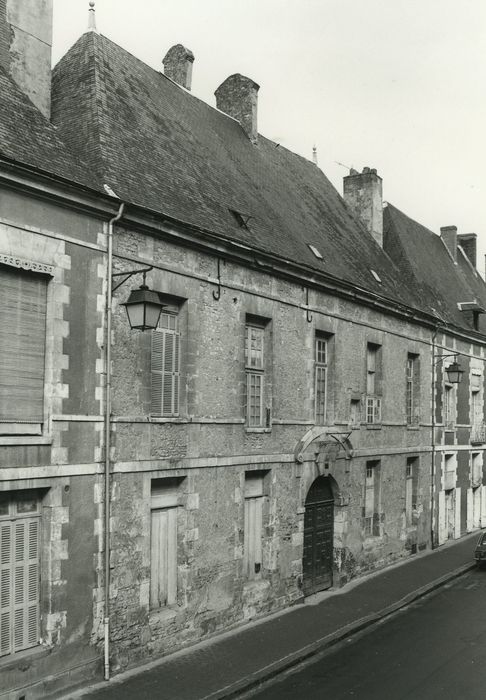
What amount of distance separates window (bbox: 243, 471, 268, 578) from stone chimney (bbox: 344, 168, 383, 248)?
457 inches

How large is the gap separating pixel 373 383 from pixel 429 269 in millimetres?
8521

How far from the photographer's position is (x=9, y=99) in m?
11.1

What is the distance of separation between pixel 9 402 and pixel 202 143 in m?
9.11

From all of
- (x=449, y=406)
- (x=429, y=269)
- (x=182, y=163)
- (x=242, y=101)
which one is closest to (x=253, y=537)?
(x=182, y=163)

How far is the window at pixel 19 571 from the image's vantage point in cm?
981

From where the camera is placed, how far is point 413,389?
22906mm

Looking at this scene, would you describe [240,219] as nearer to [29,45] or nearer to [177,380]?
[177,380]

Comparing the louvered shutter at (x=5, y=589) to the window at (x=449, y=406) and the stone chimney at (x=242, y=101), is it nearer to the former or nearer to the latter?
the stone chimney at (x=242, y=101)

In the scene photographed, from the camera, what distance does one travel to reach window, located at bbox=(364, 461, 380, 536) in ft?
65.1

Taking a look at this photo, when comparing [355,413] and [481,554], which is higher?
[355,413]

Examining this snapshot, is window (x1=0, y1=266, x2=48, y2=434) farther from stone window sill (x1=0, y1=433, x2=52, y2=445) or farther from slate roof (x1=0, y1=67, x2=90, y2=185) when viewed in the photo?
slate roof (x1=0, y1=67, x2=90, y2=185)

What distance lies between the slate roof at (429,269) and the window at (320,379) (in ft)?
22.0

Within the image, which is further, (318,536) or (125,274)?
(318,536)

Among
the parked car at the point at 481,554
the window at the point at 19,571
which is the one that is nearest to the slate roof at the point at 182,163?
the window at the point at 19,571
